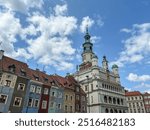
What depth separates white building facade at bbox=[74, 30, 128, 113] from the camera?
5503 cm

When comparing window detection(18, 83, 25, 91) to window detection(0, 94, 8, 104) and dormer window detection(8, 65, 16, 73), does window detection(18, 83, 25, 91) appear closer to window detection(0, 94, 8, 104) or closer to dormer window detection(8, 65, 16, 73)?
dormer window detection(8, 65, 16, 73)

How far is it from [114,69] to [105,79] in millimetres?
11068

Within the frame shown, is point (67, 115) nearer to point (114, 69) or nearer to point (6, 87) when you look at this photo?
point (6, 87)

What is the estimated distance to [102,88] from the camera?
2239 inches

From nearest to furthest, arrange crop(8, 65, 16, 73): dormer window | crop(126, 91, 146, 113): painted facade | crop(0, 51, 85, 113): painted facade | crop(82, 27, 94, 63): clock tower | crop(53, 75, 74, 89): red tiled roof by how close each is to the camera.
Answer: crop(0, 51, 85, 113): painted facade → crop(8, 65, 16, 73): dormer window → crop(53, 75, 74, 89): red tiled roof → crop(82, 27, 94, 63): clock tower → crop(126, 91, 146, 113): painted facade

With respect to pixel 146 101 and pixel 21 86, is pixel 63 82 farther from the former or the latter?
pixel 146 101

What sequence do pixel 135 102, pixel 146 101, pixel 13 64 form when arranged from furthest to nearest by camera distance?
pixel 146 101 < pixel 135 102 < pixel 13 64

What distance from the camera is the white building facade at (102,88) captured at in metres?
55.0

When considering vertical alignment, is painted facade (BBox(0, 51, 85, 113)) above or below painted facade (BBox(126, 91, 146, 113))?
below

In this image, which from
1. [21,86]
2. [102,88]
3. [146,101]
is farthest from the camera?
[146,101]

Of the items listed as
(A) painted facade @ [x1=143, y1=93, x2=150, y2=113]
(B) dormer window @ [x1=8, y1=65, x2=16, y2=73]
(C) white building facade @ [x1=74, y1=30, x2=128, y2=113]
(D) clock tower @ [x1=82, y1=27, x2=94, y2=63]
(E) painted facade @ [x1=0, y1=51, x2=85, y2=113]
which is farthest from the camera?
(A) painted facade @ [x1=143, y1=93, x2=150, y2=113]

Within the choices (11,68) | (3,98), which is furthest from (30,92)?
(11,68)

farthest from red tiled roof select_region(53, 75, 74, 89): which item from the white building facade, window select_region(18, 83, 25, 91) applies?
window select_region(18, 83, 25, 91)

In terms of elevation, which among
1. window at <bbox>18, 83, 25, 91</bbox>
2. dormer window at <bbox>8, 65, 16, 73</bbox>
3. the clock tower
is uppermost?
the clock tower
